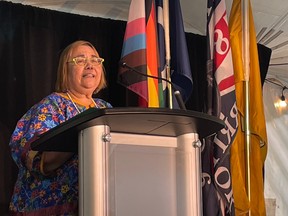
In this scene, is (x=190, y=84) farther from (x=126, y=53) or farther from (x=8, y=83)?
(x=8, y=83)

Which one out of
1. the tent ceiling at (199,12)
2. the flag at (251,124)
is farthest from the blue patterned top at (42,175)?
the flag at (251,124)

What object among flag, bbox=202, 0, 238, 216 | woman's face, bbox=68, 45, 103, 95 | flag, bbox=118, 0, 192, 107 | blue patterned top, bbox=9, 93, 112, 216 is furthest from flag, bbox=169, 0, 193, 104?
blue patterned top, bbox=9, 93, 112, 216

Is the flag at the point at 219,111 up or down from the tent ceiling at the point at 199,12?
down

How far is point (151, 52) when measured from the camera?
2867 millimetres

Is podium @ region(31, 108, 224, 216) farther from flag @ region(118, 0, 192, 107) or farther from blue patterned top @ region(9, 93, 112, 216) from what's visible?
flag @ region(118, 0, 192, 107)

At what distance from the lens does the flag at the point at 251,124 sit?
3051 millimetres

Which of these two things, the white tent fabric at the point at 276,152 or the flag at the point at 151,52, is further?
the white tent fabric at the point at 276,152

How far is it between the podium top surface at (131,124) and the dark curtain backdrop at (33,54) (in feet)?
4.73

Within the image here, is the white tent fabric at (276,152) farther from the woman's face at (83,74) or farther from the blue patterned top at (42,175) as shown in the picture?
the blue patterned top at (42,175)

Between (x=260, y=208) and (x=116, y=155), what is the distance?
1998 millimetres

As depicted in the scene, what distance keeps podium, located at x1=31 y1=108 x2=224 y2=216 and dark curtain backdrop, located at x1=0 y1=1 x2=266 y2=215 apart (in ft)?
4.73

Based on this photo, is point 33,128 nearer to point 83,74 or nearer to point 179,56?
point 83,74

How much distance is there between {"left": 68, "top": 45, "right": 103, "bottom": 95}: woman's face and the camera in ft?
6.64

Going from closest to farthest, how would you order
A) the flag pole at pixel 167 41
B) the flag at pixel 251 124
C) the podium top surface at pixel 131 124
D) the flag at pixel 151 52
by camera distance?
the podium top surface at pixel 131 124, the flag at pixel 151 52, the flag pole at pixel 167 41, the flag at pixel 251 124
